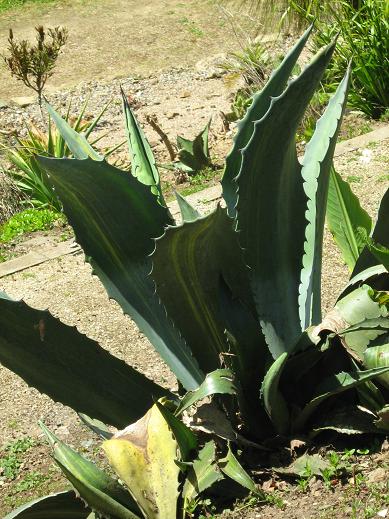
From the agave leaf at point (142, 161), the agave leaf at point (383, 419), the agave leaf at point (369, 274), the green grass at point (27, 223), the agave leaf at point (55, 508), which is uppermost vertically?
the agave leaf at point (142, 161)

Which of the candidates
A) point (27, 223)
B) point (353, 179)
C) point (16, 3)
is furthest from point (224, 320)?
point (16, 3)

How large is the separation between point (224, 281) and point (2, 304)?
715 millimetres

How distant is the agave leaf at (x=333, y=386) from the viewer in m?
2.93

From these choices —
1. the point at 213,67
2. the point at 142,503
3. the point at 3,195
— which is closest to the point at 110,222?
the point at 142,503

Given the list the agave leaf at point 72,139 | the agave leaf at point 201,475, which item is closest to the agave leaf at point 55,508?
the agave leaf at point 201,475

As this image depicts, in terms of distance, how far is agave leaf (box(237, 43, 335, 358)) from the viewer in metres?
3.13

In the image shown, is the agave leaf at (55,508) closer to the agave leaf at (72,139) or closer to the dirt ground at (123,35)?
the agave leaf at (72,139)

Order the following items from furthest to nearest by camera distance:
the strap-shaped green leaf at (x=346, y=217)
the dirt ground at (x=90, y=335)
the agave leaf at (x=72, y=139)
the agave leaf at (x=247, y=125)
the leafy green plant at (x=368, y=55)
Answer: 1. the leafy green plant at (x=368, y=55)
2. the strap-shaped green leaf at (x=346, y=217)
3. the agave leaf at (x=72, y=139)
4. the agave leaf at (x=247, y=125)
5. the dirt ground at (x=90, y=335)

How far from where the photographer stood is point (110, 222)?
3197 millimetres

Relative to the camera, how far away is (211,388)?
2.97 m

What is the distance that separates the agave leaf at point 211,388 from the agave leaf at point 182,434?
48 millimetres

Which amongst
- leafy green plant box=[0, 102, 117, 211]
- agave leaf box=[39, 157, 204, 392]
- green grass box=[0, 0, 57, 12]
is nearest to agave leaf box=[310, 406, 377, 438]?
agave leaf box=[39, 157, 204, 392]

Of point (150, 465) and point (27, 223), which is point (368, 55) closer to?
point (27, 223)

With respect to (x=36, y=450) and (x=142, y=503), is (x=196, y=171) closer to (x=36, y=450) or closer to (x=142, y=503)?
(x=36, y=450)
